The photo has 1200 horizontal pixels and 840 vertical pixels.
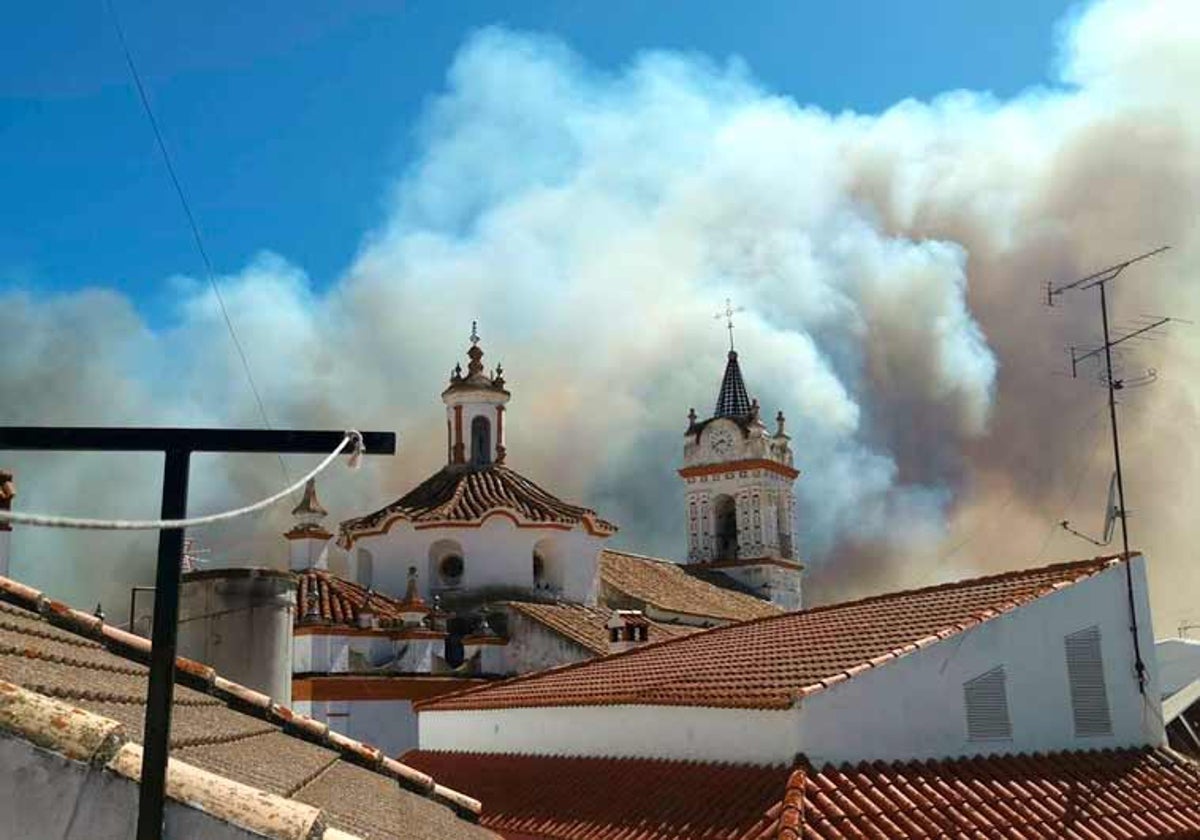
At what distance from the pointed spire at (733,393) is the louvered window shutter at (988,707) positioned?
126ft

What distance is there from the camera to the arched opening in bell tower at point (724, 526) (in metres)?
49.2

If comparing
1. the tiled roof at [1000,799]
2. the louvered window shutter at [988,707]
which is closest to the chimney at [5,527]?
the tiled roof at [1000,799]

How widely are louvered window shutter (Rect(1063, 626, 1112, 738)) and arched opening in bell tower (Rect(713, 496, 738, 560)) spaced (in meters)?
35.7

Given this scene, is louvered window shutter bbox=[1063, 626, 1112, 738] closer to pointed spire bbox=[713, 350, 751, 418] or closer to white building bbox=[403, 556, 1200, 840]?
white building bbox=[403, 556, 1200, 840]

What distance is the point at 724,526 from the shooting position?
4969 centimetres

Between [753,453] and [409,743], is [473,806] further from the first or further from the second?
[753,453]

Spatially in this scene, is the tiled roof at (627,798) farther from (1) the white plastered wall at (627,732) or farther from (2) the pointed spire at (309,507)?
(2) the pointed spire at (309,507)

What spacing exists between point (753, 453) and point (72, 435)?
4618 centimetres

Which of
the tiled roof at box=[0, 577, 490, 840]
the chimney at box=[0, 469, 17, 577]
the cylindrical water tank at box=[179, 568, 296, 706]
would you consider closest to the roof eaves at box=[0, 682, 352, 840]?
the tiled roof at box=[0, 577, 490, 840]

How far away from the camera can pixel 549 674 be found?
17.9m

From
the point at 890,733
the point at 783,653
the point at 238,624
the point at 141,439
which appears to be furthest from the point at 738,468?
the point at 141,439

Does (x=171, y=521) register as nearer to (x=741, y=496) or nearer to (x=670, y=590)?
(x=670, y=590)

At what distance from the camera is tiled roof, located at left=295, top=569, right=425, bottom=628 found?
22172 millimetres

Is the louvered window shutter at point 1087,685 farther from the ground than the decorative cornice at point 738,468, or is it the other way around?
the decorative cornice at point 738,468
